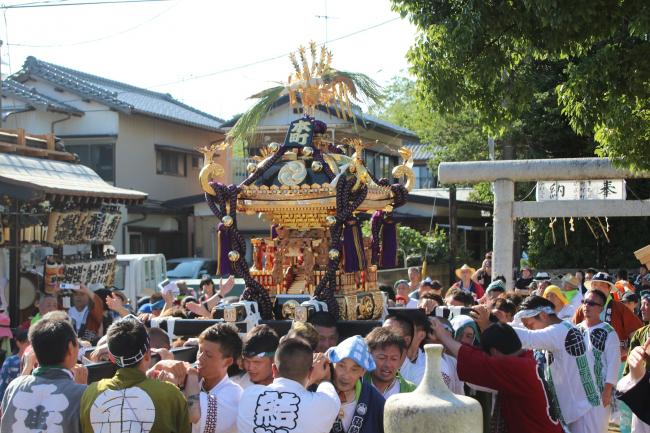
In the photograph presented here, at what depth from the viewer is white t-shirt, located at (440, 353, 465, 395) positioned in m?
5.76

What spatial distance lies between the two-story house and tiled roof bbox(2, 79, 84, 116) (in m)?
0.03

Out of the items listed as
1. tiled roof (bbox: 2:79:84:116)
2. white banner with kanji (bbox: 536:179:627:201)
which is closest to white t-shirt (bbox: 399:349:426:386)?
white banner with kanji (bbox: 536:179:627:201)

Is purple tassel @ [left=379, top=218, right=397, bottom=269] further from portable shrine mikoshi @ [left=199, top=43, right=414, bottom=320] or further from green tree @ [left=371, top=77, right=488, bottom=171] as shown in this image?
green tree @ [left=371, top=77, right=488, bottom=171]

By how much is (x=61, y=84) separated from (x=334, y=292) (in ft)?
63.3

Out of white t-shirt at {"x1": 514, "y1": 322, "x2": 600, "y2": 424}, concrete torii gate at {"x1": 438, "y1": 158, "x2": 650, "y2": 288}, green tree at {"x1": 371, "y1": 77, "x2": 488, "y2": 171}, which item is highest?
green tree at {"x1": 371, "y1": 77, "x2": 488, "y2": 171}

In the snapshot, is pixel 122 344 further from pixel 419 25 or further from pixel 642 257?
pixel 642 257

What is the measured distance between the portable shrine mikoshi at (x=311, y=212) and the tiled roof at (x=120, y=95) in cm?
1683

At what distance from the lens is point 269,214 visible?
9.00 m

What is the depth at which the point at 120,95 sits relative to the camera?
29547mm

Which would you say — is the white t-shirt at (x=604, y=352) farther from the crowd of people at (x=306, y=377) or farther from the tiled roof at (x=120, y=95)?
the tiled roof at (x=120, y=95)

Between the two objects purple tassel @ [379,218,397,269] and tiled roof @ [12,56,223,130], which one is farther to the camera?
tiled roof @ [12,56,223,130]

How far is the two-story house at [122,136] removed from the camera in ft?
81.9

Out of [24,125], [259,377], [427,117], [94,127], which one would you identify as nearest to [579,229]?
[427,117]

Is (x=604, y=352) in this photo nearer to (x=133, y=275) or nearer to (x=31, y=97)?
(x=133, y=275)
